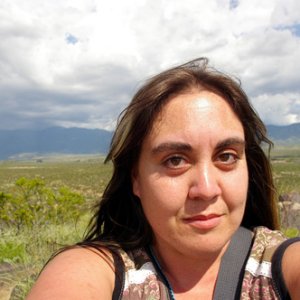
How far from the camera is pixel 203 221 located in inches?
61.8

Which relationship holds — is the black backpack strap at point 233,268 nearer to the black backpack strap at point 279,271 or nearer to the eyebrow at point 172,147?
the black backpack strap at point 279,271

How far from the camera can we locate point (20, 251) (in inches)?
212

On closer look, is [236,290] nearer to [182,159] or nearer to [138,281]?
[138,281]

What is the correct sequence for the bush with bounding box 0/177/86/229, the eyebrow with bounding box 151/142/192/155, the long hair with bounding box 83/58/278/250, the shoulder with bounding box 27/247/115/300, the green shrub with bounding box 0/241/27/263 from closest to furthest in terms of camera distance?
the shoulder with bounding box 27/247/115/300 → the eyebrow with bounding box 151/142/192/155 → the long hair with bounding box 83/58/278/250 → the green shrub with bounding box 0/241/27/263 → the bush with bounding box 0/177/86/229

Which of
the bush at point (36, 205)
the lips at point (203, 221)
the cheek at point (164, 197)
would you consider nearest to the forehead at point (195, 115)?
the cheek at point (164, 197)

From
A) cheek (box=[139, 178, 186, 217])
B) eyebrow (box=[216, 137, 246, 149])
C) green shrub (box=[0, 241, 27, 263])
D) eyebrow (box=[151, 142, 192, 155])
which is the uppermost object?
eyebrow (box=[216, 137, 246, 149])

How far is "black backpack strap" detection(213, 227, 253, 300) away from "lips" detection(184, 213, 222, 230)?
20 centimetres

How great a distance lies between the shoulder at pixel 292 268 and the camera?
1.47 meters

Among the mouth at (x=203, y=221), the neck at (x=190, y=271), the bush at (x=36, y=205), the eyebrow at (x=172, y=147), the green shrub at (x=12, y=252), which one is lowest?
the green shrub at (x=12, y=252)

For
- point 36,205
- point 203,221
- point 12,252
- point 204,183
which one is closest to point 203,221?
point 203,221

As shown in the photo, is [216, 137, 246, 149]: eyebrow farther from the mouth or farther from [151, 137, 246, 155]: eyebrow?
the mouth

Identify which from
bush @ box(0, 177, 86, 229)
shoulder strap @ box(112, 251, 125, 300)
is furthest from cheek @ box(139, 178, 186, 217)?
bush @ box(0, 177, 86, 229)

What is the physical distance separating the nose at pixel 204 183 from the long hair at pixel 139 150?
1.02 feet

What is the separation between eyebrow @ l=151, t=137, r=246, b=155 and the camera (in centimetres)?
161
